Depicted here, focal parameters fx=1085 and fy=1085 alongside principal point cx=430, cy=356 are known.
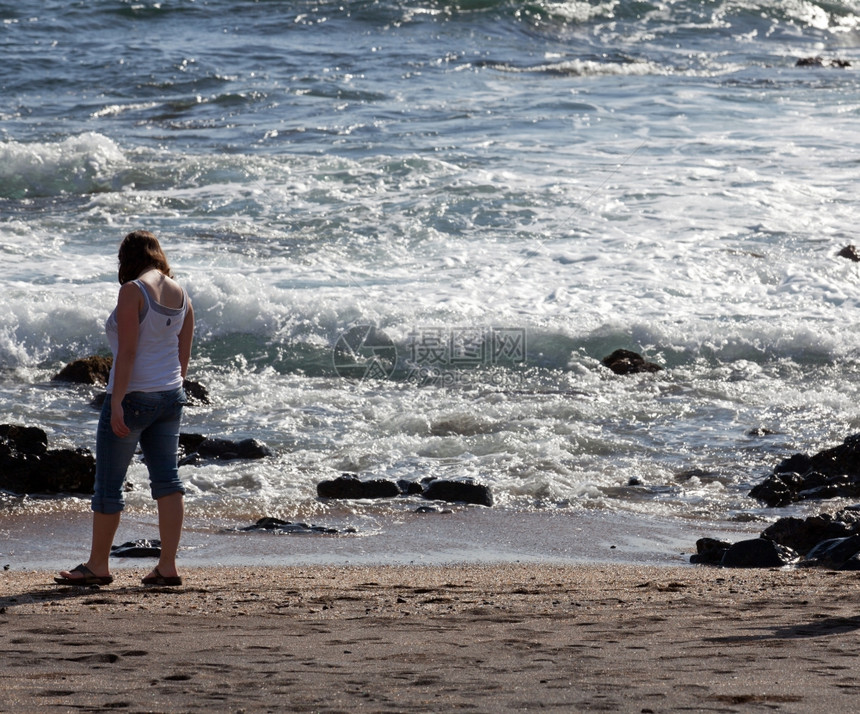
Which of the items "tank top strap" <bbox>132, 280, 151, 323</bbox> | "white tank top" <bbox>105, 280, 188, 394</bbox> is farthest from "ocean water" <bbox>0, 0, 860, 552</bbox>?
Answer: "tank top strap" <bbox>132, 280, 151, 323</bbox>

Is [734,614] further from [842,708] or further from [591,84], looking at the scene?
[591,84]

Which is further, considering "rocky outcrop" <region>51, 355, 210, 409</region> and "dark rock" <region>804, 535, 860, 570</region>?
"rocky outcrop" <region>51, 355, 210, 409</region>

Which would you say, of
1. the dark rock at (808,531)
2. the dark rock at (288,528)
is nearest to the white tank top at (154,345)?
the dark rock at (288,528)

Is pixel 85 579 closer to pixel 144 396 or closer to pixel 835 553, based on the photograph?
pixel 144 396

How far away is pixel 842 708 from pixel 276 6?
25805mm

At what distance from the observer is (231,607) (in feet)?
13.5

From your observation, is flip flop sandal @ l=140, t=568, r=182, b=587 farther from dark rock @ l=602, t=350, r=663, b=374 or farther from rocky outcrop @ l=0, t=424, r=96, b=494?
dark rock @ l=602, t=350, r=663, b=374

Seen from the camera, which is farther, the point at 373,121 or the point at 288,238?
the point at 373,121

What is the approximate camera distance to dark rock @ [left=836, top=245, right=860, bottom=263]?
39.6 feet

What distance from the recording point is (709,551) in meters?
5.38

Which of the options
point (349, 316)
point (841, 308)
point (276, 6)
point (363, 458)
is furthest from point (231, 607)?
point (276, 6)

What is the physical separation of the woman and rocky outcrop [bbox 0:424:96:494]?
179 centimetres

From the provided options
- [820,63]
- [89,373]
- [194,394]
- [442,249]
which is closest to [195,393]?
[194,394]

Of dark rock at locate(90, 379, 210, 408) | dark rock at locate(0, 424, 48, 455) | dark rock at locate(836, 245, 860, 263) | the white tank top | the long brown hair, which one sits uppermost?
dark rock at locate(836, 245, 860, 263)
